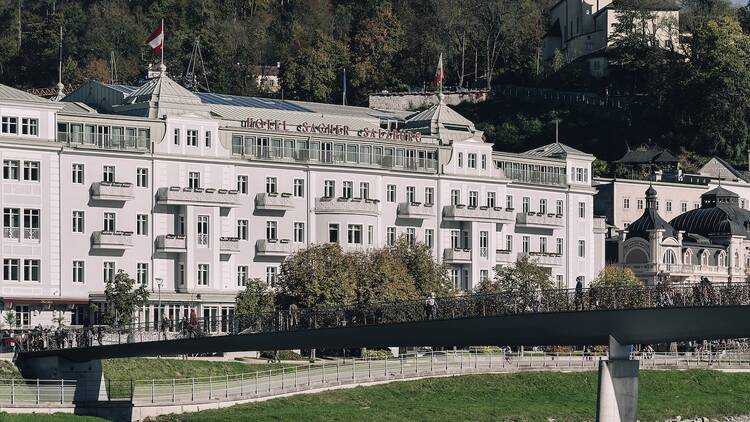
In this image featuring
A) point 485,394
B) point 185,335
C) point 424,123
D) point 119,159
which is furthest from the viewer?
point 424,123

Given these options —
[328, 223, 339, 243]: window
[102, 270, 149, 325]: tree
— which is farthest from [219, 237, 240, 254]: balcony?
[102, 270, 149, 325]: tree

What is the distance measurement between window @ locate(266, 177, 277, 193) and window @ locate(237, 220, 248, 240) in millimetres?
2957

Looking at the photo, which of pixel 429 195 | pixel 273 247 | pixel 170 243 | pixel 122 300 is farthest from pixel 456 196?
pixel 122 300

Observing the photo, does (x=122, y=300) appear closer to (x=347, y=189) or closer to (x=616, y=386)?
(x=347, y=189)

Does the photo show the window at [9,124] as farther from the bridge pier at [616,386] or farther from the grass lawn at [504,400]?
the bridge pier at [616,386]

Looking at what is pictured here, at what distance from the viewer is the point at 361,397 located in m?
131

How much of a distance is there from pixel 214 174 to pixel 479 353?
25799 mm

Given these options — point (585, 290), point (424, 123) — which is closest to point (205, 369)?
point (585, 290)

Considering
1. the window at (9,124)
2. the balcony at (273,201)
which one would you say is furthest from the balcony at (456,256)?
the window at (9,124)

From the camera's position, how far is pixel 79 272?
158 metres

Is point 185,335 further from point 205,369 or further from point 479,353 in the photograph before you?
point 479,353

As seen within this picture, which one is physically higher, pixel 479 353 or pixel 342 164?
pixel 342 164

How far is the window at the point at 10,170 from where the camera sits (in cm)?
15488

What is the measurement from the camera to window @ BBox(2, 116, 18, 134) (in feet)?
510
